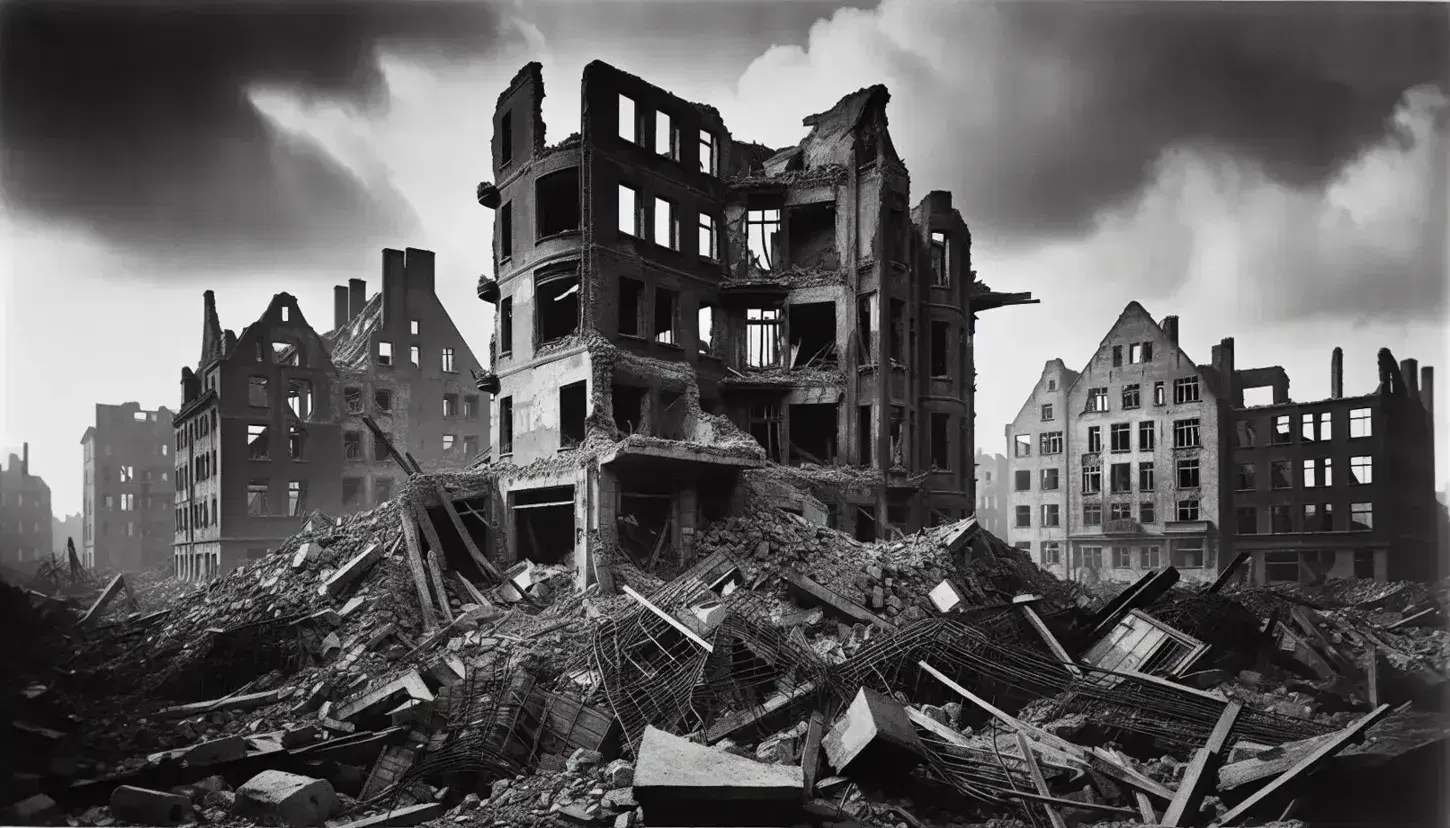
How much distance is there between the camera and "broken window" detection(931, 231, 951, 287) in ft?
77.3

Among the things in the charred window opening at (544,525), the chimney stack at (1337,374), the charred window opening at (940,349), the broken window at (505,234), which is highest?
the broken window at (505,234)

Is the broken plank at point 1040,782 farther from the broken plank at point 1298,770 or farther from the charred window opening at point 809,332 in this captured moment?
the charred window opening at point 809,332

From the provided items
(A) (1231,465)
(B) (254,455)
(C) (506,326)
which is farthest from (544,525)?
(A) (1231,465)

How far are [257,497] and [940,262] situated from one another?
21393 mm

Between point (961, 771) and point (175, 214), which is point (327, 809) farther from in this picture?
point (175, 214)

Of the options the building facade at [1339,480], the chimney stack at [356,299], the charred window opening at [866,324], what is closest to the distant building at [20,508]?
the chimney stack at [356,299]

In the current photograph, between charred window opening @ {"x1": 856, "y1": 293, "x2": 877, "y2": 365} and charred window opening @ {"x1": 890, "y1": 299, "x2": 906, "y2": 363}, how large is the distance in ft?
2.36

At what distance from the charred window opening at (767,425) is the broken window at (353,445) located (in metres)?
15.0

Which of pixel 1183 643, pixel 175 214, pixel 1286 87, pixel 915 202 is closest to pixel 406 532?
pixel 175 214

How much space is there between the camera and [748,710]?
347 inches

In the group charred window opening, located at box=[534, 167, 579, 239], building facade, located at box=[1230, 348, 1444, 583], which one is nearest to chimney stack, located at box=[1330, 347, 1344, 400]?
building facade, located at box=[1230, 348, 1444, 583]

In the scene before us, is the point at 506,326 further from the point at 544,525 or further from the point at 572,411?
the point at 544,525

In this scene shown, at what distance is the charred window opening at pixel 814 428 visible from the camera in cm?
2340

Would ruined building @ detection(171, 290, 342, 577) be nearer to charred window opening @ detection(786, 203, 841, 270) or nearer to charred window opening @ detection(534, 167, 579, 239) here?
charred window opening @ detection(534, 167, 579, 239)
